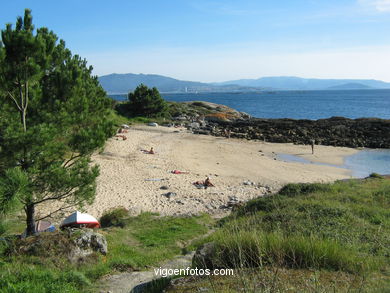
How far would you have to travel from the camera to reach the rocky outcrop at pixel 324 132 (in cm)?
3531

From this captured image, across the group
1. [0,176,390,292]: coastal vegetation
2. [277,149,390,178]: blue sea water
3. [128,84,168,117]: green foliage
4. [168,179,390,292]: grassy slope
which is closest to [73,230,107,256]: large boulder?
[0,176,390,292]: coastal vegetation

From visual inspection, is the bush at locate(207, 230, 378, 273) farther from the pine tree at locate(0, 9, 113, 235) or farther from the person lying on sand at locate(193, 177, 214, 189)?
the person lying on sand at locate(193, 177, 214, 189)

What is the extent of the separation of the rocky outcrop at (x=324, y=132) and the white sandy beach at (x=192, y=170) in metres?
2.71

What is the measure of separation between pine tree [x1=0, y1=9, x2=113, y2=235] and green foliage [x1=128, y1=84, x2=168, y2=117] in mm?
Result: 37204

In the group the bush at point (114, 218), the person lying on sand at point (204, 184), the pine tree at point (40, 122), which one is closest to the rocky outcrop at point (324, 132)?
the person lying on sand at point (204, 184)

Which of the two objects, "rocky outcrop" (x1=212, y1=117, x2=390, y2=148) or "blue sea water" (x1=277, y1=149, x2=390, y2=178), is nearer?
"blue sea water" (x1=277, y1=149, x2=390, y2=178)

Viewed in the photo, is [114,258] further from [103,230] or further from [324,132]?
[324,132]

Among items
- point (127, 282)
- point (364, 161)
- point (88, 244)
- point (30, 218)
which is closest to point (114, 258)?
point (88, 244)

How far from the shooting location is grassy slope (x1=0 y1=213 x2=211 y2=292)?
16.0 feet

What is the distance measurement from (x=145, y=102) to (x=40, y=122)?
3825cm

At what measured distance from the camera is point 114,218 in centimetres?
1221

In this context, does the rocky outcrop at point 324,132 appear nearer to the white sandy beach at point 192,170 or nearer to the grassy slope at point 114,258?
the white sandy beach at point 192,170

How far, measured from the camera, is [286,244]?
4801 millimetres

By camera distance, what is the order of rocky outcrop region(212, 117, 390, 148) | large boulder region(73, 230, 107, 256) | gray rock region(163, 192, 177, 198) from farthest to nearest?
1. rocky outcrop region(212, 117, 390, 148)
2. gray rock region(163, 192, 177, 198)
3. large boulder region(73, 230, 107, 256)
